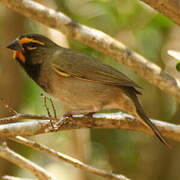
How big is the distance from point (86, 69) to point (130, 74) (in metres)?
2.80

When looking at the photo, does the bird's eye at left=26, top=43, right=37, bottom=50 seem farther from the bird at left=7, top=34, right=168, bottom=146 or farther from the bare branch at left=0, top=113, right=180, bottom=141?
the bare branch at left=0, top=113, right=180, bottom=141

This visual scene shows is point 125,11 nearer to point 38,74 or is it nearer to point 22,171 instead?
point 38,74

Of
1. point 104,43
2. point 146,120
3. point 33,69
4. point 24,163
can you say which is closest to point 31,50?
point 33,69

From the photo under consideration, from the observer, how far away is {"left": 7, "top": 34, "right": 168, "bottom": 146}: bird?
15.4ft

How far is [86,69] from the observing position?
4848 mm

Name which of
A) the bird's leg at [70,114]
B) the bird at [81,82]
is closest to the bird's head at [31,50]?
the bird at [81,82]

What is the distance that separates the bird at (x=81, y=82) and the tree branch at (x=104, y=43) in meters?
0.26

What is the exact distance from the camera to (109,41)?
4.48 metres

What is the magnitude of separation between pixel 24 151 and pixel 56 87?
2616mm

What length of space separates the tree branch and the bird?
26 cm

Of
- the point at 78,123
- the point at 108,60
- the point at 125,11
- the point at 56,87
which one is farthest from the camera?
the point at 108,60

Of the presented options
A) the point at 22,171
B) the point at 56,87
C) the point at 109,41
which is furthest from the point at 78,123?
the point at 22,171

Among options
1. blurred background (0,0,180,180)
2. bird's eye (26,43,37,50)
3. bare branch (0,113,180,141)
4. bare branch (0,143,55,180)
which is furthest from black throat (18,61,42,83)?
blurred background (0,0,180,180)

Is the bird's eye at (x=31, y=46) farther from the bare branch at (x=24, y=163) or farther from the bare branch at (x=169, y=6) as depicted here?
the bare branch at (x=169, y=6)
